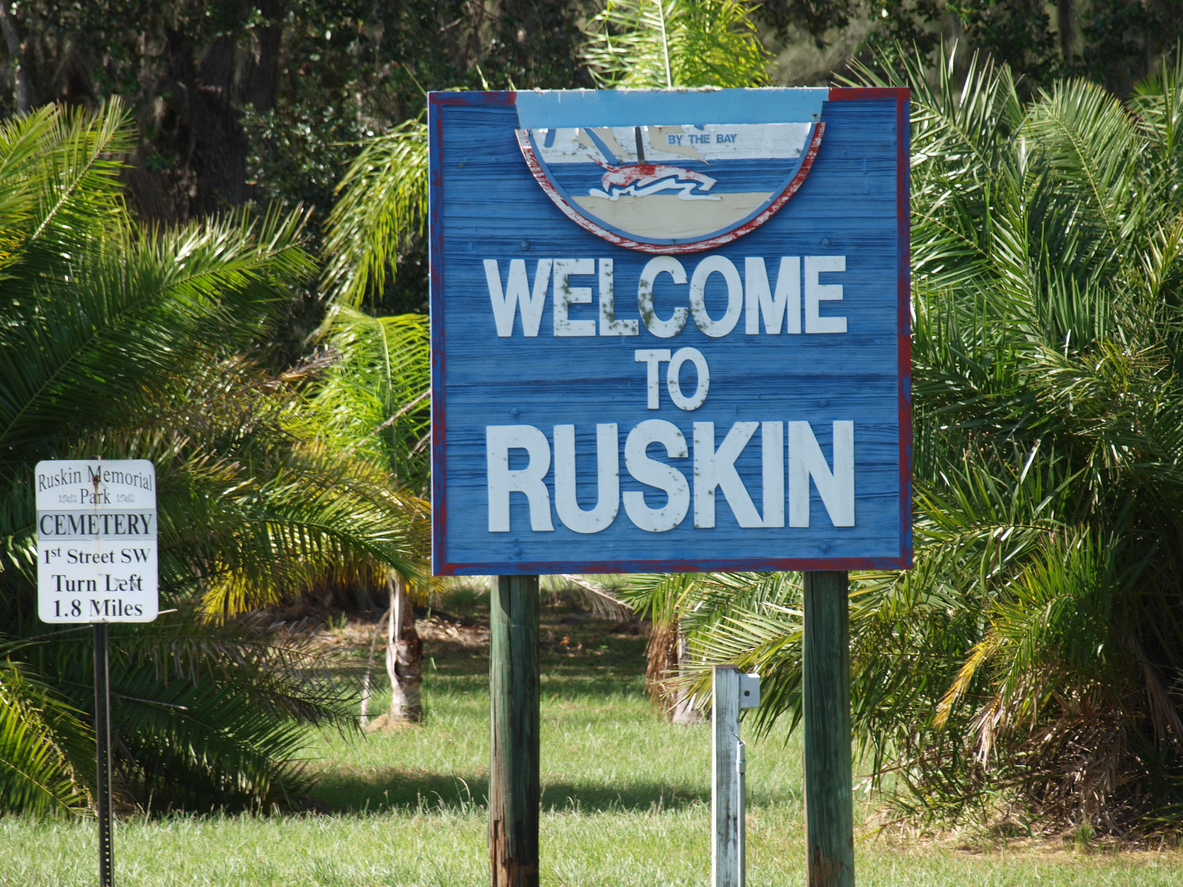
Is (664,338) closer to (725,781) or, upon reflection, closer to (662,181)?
(662,181)

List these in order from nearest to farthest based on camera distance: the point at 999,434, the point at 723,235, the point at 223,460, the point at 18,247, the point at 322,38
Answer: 1. the point at 723,235
2. the point at 999,434
3. the point at 18,247
4. the point at 223,460
5. the point at 322,38

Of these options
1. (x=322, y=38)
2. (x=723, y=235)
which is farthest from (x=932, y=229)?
(x=322, y=38)

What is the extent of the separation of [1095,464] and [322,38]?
1157 centimetres

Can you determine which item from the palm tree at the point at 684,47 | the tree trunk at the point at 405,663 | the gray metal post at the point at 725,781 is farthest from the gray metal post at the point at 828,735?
the tree trunk at the point at 405,663

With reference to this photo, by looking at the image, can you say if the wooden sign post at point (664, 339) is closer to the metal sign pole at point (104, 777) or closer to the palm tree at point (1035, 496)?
the metal sign pole at point (104, 777)

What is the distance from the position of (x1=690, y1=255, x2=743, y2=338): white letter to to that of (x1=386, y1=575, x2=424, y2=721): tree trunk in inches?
336

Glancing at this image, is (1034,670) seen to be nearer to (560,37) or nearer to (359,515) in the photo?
(359,515)

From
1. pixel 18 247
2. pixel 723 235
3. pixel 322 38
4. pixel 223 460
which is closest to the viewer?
pixel 723 235

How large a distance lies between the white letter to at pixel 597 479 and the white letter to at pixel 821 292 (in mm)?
767

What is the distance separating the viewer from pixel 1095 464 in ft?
21.2

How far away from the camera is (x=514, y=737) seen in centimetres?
427

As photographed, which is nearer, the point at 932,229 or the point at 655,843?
the point at 655,843

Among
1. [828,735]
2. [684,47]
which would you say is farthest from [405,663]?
[828,735]

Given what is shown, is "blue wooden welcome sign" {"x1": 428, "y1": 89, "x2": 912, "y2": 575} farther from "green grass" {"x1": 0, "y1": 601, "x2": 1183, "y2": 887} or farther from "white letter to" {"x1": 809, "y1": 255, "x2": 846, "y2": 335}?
"green grass" {"x1": 0, "y1": 601, "x2": 1183, "y2": 887}
